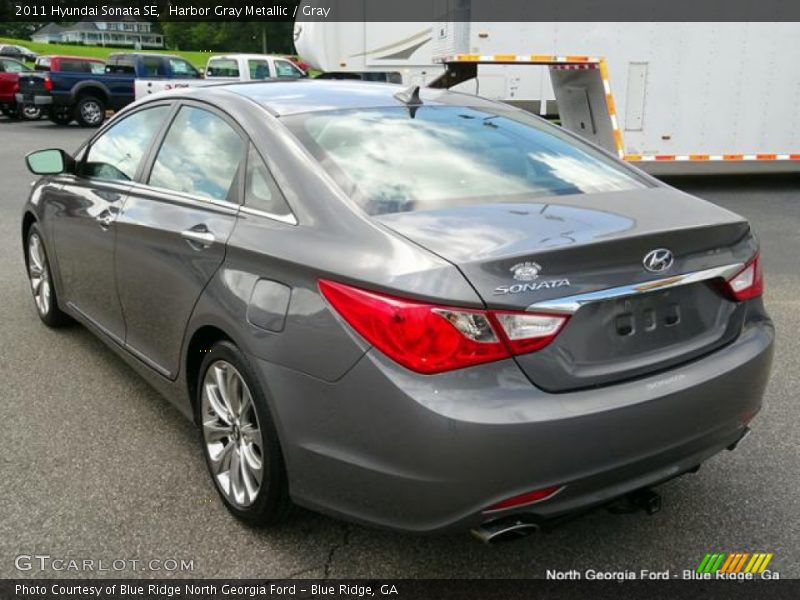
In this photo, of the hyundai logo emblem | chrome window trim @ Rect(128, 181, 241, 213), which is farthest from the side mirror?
the hyundai logo emblem

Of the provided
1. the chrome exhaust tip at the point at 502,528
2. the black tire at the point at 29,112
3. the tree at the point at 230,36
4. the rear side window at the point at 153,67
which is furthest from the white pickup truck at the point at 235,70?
the tree at the point at 230,36

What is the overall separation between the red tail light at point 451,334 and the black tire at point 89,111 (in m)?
21.5

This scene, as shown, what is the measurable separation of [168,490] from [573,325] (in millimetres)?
1847

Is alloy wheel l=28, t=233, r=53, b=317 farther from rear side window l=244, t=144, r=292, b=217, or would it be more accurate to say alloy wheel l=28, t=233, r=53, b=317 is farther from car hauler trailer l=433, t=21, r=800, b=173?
car hauler trailer l=433, t=21, r=800, b=173

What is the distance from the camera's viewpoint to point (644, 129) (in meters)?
10.9

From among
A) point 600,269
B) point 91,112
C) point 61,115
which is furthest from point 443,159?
point 61,115

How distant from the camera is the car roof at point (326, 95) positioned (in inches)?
121

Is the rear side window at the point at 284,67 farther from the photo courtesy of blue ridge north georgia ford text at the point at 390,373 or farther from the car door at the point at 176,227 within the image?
the car door at the point at 176,227

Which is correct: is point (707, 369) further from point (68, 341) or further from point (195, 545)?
point (68, 341)

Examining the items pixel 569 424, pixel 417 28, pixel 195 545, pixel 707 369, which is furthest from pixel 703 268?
pixel 417 28

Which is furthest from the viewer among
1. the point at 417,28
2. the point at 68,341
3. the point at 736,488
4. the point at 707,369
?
the point at 417,28

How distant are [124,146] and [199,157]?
95cm

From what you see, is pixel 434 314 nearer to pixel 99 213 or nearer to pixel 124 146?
pixel 99 213

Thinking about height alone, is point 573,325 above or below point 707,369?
above
